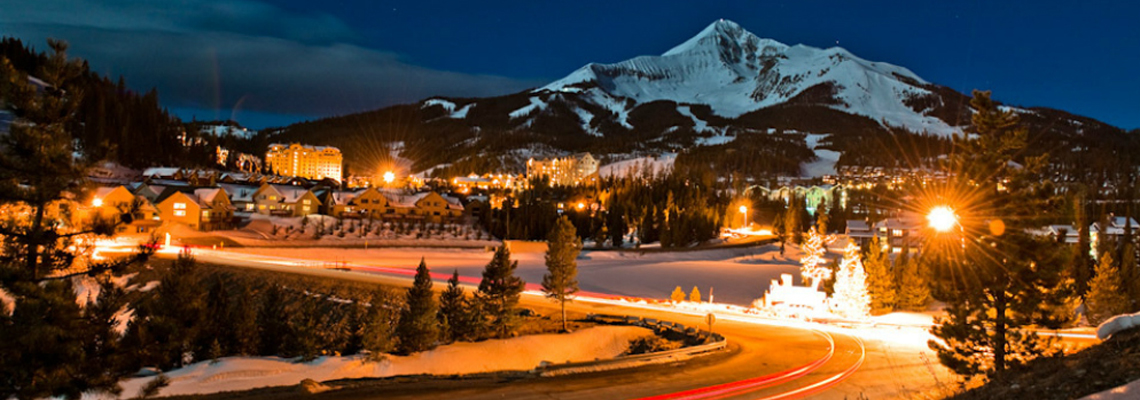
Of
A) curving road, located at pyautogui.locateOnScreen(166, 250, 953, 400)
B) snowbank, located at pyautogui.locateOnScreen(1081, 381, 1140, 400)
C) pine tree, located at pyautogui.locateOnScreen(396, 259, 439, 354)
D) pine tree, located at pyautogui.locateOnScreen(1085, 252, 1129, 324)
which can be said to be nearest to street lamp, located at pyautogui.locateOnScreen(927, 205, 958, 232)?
curving road, located at pyautogui.locateOnScreen(166, 250, 953, 400)

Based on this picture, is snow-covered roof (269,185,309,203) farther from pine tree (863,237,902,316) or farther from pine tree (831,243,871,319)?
pine tree (863,237,902,316)

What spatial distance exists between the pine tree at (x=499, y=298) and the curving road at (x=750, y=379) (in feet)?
26.8

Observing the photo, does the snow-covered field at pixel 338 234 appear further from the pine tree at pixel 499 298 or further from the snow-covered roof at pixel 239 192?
the pine tree at pixel 499 298

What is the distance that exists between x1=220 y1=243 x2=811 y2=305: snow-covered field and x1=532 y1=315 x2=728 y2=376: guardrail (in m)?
15.8

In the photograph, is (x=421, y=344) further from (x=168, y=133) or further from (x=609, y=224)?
(x=168, y=133)

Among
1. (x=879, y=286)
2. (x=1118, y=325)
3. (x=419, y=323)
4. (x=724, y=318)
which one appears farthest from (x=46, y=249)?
(x=879, y=286)

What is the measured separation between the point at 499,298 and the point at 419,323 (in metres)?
4.79

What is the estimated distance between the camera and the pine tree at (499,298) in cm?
2591

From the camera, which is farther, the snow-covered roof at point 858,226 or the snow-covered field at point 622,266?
the snow-covered roof at point 858,226

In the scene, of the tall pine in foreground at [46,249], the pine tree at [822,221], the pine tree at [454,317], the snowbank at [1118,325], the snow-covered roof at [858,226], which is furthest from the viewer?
the snow-covered roof at [858,226]

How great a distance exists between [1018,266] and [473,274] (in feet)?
114

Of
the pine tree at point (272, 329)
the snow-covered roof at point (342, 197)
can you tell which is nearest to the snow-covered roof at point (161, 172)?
the snow-covered roof at point (342, 197)

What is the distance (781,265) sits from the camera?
5819cm

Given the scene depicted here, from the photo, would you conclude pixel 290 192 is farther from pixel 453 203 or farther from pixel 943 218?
pixel 943 218
